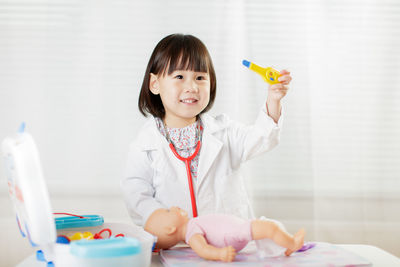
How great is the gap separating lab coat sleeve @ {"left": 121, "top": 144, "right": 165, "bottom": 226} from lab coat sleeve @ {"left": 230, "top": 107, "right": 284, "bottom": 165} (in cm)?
23

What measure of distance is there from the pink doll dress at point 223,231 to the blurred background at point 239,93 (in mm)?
926

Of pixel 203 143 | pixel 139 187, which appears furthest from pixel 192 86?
pixel 139 187

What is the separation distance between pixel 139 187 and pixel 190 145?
0.61 feet

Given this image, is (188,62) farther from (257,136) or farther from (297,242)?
(297,242)

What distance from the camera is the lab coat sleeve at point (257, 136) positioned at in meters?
1.13

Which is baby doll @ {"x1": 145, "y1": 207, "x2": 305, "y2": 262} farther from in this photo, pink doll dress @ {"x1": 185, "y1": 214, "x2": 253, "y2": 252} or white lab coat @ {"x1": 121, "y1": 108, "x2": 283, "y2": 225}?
white lab coat @ {"x1": 121, "y1": 108, "x2": 283, "y2": 225}

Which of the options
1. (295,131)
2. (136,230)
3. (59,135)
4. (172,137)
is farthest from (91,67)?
(136,230)

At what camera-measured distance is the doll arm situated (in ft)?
2.58

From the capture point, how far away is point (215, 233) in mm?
826

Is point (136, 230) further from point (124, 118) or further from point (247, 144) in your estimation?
point (124, 118)

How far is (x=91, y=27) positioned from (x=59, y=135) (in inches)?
16.3

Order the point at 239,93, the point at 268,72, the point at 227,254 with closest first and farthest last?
the point at 227,254
the point at 268,72
the point at 239,93

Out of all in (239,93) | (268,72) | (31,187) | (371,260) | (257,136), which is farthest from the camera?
(239,93)

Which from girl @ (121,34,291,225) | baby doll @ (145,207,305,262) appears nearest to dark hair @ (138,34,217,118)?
girl @ (121,34,291,225)
